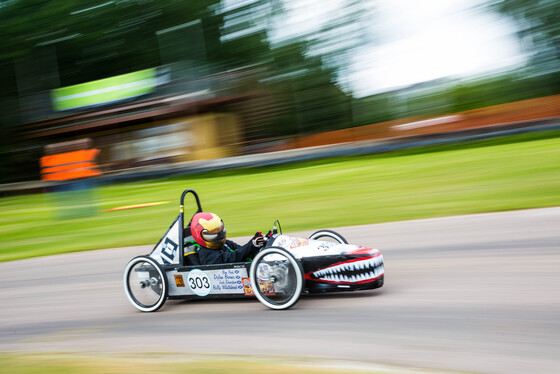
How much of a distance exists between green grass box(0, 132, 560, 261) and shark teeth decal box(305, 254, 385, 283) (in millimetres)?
4153

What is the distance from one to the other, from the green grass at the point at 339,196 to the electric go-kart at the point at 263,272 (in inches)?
161

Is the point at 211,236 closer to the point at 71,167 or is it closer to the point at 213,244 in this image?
the point at 213,244

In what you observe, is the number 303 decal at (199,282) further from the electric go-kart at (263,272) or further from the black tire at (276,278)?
the black tire at (276,278)

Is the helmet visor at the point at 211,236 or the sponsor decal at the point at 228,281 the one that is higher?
the helmet visor at the point at 211,236

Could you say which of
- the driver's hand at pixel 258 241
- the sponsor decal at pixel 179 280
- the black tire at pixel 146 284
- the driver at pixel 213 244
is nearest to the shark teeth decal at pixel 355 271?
the driver's hand at pixel 258 241

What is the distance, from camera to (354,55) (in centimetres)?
2828

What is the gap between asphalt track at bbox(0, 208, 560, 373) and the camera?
409cm

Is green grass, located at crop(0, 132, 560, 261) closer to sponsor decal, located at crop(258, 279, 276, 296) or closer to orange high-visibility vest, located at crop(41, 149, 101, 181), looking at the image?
orange high-visibility vest, located at crop(41, 149, 101, 181)

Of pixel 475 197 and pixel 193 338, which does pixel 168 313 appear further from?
pixel 475 197

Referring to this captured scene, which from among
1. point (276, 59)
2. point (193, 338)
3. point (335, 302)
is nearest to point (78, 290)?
point (193, 338)

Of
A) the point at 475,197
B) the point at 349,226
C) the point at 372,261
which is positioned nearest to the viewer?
the point at 372,261

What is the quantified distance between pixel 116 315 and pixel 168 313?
0.63 m

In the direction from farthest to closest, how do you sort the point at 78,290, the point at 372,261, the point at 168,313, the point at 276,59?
the point at 276,59
the point at 78,290
the point at 168,313
the point at 372,261

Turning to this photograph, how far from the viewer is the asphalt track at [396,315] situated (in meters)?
4.09
